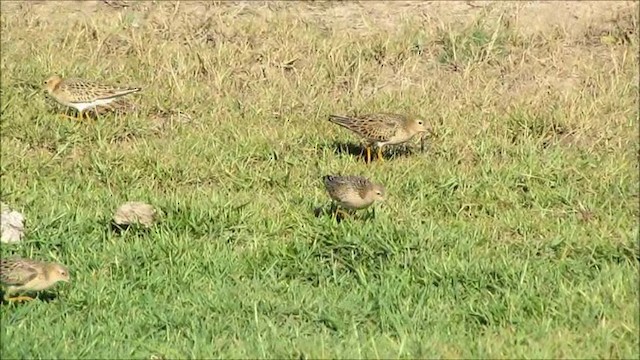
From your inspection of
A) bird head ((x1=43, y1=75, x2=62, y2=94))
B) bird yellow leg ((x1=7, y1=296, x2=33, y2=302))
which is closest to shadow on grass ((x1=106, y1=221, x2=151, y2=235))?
bird yellow leg ((x1=7, y1=296, x2=33, y2=302))

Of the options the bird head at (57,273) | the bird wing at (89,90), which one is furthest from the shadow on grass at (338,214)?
the bird wing at (89,90)

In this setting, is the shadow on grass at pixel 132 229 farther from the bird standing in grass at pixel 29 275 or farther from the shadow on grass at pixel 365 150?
the shadow on grass at pixel 365 150

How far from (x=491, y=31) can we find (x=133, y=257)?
5216 millimetres

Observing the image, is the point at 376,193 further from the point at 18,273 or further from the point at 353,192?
the point at 18,273

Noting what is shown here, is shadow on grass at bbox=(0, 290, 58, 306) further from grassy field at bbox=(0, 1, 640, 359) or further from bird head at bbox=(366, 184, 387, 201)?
bird head at bbox=(366, 184, 387, 201)

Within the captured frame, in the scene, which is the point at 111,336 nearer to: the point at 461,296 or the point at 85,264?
the point at 85,264

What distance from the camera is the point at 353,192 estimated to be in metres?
8.34

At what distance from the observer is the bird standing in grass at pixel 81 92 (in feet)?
34.3

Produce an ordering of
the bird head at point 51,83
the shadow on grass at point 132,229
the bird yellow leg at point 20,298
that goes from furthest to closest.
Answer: the bird head at point 51,83
the shadow on grass at point 132,229
the bird yellow leg at point 20,298

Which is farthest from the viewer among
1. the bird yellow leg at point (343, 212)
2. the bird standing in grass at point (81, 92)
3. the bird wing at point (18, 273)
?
the bird standing in grass at point (81, 92)

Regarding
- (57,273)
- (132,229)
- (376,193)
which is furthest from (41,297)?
(376,193)

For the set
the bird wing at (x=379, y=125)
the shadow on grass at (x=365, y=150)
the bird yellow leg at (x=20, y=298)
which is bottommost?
the shadow on grass at (x=365, y=150)

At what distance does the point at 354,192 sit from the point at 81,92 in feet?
10.5

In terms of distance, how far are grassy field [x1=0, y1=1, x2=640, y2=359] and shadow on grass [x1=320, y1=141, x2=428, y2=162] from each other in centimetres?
3
